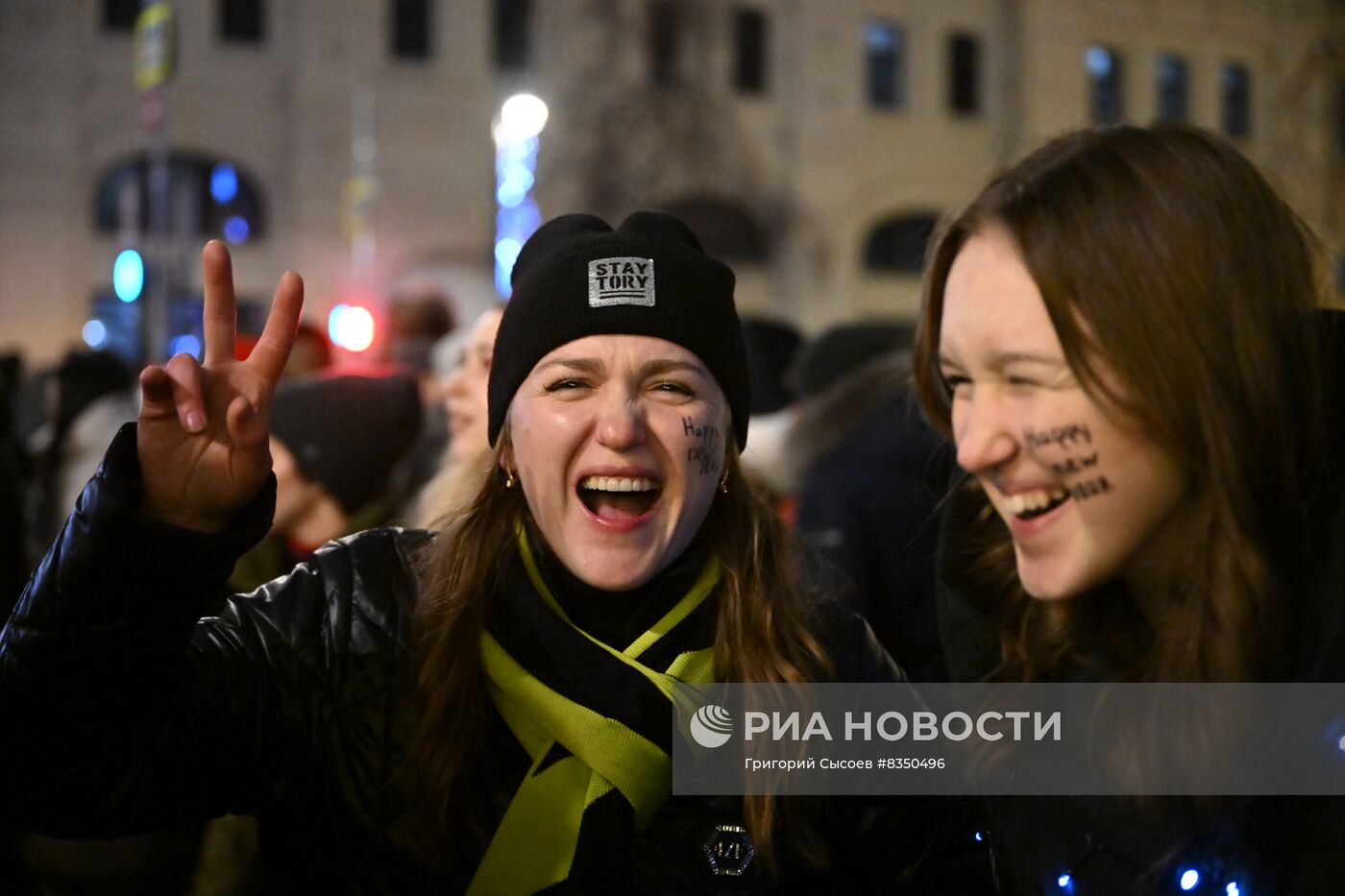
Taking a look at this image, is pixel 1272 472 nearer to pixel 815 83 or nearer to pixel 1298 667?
pixel 1298 667

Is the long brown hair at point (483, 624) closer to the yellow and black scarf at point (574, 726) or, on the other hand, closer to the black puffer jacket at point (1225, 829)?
the yellow and black scarf at point (574, 726)

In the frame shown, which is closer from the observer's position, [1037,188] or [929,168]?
[1037,188]

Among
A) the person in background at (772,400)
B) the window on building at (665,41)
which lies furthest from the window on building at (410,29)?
the person in background at (772,400)

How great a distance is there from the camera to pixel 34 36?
20.1m

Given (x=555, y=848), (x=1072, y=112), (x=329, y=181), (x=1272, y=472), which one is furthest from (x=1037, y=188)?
(x=1072, y=112)

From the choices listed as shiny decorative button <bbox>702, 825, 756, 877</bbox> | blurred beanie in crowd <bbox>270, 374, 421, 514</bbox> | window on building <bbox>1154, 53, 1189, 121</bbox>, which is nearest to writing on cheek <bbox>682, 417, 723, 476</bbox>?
shiny decorative button <bbox>702, 825, 756, 877</bbox>

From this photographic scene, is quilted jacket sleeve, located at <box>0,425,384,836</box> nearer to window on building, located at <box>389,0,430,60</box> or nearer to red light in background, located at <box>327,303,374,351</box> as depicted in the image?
red light in background, located at <box>327,303,374,351</box>

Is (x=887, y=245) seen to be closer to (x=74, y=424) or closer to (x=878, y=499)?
(x=74, y=424)

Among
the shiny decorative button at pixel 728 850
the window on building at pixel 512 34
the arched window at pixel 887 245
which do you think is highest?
the window on building at pixel 512 34

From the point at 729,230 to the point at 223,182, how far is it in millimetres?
8854

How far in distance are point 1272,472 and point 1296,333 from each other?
0.66 ft

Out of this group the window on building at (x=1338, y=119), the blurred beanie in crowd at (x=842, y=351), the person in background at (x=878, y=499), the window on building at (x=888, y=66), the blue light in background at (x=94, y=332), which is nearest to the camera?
the person in background at (x=878, y=499)

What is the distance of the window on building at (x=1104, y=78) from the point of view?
83.5 feet

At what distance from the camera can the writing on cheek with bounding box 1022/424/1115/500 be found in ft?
5.83
